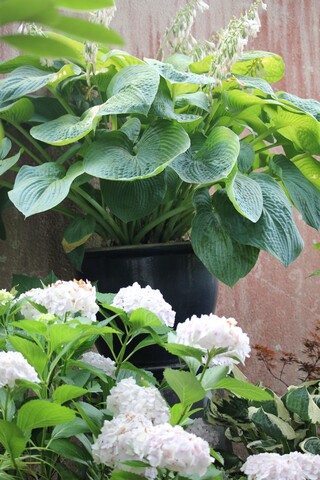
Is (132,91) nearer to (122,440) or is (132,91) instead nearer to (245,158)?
(245,158)

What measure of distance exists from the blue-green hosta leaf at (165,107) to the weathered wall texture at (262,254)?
0.51 meters

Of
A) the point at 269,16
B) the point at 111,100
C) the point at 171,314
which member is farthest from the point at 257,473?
the point at 269,16

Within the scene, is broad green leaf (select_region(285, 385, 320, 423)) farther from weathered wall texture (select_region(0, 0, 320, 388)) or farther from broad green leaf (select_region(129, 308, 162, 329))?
weathered wall texture (select_region(0, 0, 320, 388))

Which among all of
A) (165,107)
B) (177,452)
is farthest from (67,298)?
(165,107)

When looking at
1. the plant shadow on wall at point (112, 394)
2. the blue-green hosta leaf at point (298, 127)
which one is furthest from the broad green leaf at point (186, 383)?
the blue-green hosta leaf at point (298, 127)

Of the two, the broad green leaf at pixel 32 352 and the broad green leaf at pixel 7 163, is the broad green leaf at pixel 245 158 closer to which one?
the broad green leaf at pixel 7 163

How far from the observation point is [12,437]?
77cm

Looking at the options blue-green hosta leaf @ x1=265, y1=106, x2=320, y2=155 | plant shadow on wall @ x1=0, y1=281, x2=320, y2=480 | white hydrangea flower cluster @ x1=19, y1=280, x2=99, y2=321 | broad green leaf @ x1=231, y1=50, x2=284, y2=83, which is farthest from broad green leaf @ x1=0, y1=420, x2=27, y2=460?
broad green leaf @ x1=231, y1=50, x2=284, y2=83

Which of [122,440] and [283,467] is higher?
[122,440]

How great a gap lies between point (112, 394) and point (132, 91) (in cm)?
70

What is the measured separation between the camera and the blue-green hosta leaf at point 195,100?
1.48m

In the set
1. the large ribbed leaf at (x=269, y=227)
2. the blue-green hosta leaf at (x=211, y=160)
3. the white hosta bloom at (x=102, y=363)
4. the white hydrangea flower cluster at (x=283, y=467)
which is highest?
the blue-green hosta leaf at (x=211, y=160)

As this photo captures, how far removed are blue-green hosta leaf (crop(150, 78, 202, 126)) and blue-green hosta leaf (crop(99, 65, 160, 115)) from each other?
6 centimetres

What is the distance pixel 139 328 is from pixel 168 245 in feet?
1.63
